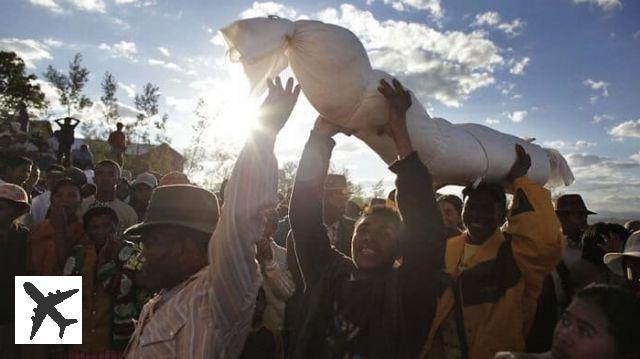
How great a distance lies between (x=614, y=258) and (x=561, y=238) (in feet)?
4.22

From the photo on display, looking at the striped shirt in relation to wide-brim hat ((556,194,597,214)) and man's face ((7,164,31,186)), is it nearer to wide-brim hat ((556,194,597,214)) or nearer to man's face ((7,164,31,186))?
wide-brim hat ((556,194,597,214))

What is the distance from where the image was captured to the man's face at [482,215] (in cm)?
275

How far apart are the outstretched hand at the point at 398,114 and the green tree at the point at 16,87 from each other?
99.5 feet

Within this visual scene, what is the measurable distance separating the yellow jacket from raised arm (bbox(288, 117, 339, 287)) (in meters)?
0.73

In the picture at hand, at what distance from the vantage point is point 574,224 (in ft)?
15.3

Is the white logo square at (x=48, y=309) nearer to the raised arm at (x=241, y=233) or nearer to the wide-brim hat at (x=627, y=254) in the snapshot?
the raised arm at (x=241, y=233)

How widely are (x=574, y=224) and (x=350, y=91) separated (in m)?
3.61


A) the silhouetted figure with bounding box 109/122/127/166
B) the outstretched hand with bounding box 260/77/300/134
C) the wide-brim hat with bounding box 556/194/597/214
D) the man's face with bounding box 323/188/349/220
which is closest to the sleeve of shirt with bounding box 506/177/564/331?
the outstretched hand with bounding box 260/77/300/134

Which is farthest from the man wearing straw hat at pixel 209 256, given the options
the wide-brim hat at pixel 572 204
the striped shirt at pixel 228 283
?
the wide-brim hat at pixel 572 204

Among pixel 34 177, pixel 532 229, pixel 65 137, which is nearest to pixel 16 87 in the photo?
pixel 65 137

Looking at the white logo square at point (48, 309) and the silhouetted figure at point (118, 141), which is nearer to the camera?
the white logo square at point (48, 309)

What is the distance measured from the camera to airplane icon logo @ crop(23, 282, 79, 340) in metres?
3.76

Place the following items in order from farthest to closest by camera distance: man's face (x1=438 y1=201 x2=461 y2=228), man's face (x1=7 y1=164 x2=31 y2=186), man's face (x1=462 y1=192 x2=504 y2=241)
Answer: man's face (x1=7 y1=164 x2=31 y2=186) < man's face (x1=438 y1=201 x2=461 y2=228) < man's face (x1=462 y1=192 x2=504 y2=241)

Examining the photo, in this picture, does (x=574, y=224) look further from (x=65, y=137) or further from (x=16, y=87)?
(x=16, y=87)
